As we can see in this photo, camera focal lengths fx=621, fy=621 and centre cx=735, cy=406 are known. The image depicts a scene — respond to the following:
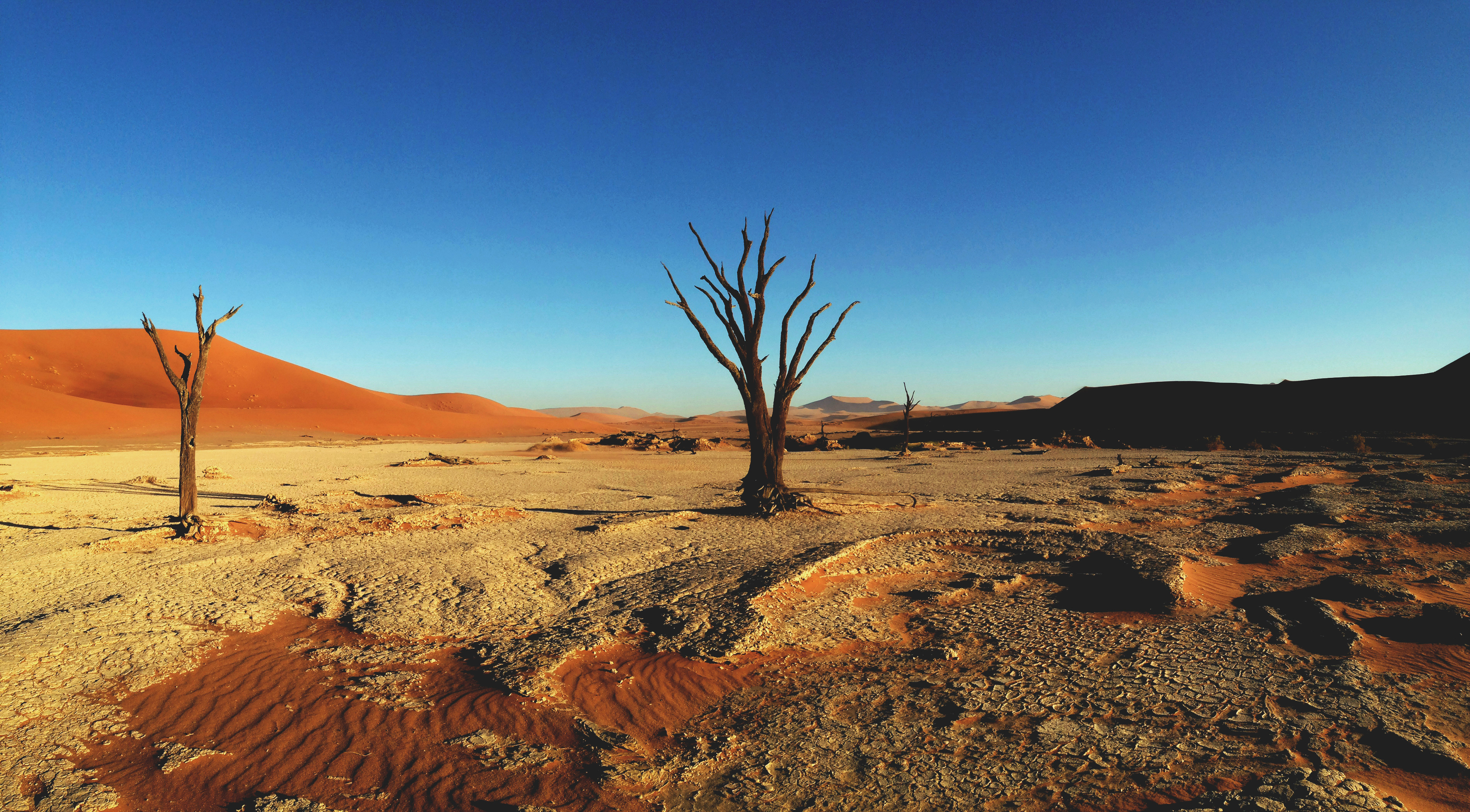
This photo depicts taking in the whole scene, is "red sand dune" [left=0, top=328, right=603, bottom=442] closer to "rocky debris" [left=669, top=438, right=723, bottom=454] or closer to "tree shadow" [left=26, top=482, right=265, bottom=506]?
"tree shadow" [left=26, top=482, right=265, bottom=506]

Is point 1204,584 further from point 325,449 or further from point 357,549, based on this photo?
point 325,449

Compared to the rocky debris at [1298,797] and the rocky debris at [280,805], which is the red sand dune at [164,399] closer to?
the rocky debris at [280,805]

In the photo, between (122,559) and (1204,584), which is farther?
(122,559)

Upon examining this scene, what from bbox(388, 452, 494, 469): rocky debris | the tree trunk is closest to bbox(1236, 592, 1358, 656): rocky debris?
the tree trunk

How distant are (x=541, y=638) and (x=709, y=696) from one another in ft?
5.00

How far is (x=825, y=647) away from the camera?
439 centimetres

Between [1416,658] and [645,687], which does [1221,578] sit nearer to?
[1416,658]

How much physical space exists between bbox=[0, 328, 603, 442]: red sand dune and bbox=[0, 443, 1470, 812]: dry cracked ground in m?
39.6

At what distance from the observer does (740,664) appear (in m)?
4.15

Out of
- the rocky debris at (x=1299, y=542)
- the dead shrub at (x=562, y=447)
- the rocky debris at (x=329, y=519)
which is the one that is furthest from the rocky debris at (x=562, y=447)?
the rocky debris at (x=1299, y=542)

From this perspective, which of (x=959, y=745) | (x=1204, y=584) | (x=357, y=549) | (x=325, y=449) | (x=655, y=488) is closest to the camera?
(x=959, y=745)

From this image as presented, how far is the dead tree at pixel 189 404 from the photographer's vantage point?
26.3 feet

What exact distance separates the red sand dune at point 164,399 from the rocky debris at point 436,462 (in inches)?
978

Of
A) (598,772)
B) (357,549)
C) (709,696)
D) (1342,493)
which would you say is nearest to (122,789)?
(598,772)
